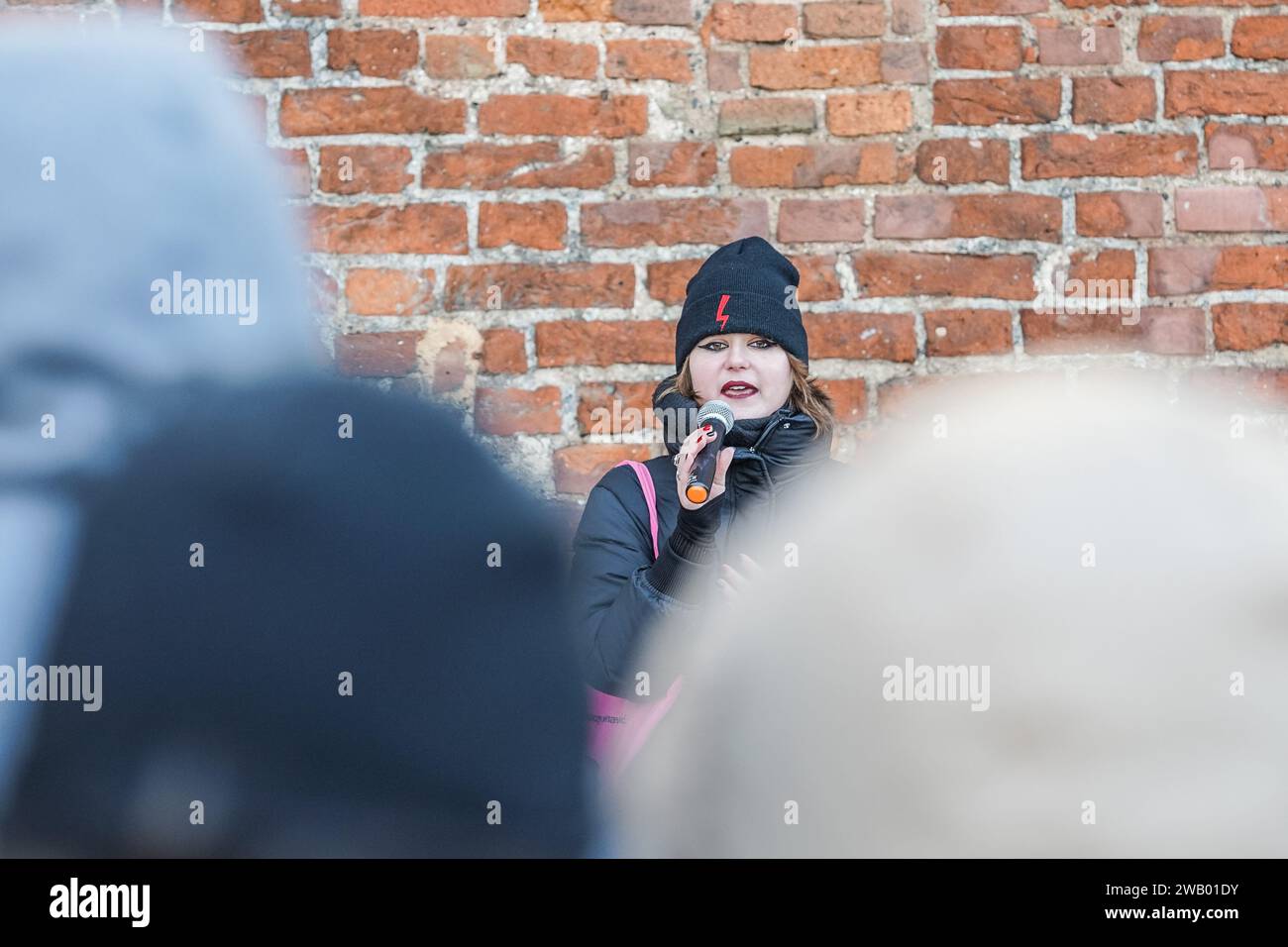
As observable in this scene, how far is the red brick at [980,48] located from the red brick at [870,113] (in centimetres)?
8

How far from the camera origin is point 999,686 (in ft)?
5.82

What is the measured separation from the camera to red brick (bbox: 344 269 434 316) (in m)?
1.88

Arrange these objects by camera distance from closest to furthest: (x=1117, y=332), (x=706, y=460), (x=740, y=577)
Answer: (x=706, y=460)
(x=740, y=577)
(x=1117, y=332)

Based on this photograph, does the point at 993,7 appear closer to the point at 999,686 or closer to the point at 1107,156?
the point at 1107,156

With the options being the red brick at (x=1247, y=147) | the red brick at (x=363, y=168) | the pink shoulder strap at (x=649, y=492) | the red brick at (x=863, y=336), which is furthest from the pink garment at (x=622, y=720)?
the red brick at (x=1247, y=147)

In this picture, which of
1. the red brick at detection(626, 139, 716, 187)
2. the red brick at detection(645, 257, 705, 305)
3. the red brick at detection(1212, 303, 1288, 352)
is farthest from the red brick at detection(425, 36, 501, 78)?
the red brick at detection(1212, 303, 1288, 352)

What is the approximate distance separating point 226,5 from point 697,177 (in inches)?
29.0

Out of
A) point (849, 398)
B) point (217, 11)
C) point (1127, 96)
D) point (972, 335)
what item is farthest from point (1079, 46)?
point (217, 11)

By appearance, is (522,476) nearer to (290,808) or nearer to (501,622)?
(501,622)

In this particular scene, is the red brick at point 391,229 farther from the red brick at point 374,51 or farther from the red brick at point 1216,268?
the red brick at point 1216,268

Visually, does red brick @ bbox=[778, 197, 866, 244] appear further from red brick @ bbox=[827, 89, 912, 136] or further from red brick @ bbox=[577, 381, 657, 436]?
red brick @ bbox=[577, 381, 657, 436]

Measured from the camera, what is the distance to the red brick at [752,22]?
6.16ft

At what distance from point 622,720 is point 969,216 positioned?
89 centimetres

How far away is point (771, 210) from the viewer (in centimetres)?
188
